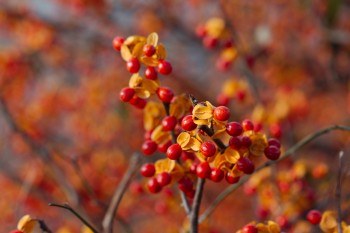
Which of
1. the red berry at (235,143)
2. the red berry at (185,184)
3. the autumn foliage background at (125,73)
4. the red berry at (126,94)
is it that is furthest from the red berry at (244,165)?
the autumn foliage background at (125,73)

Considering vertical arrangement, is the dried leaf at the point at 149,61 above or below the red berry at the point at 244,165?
above

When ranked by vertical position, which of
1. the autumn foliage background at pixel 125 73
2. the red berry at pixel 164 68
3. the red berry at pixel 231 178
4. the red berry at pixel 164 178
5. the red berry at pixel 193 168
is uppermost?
the red berry at pixel 164 68

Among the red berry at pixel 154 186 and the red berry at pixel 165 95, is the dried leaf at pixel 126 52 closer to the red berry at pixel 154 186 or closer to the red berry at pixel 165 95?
the red berry at pixel 165 95

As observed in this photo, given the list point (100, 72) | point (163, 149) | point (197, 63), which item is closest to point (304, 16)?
point (197, 63)

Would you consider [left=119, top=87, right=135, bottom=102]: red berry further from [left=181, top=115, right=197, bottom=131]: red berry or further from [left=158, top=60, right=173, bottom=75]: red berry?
[left=181, top=115, right=197, bottom=131]: red berry

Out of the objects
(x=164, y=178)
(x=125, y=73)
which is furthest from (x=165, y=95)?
(x=125, y=73)

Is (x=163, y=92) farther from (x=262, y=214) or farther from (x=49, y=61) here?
(x=49, y=61)
